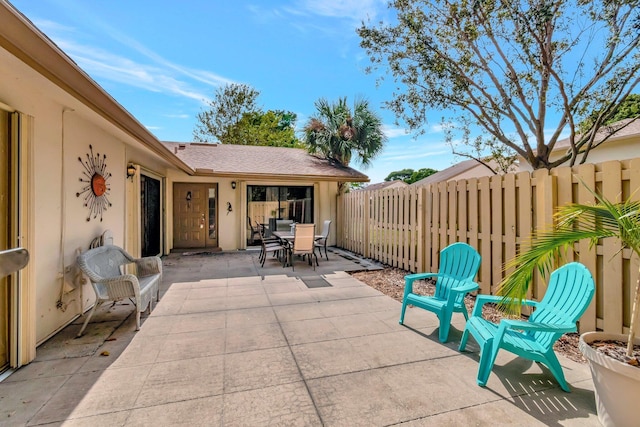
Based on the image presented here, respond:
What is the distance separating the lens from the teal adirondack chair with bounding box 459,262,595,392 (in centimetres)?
214

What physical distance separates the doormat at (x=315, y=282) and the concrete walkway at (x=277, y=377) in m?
1.25

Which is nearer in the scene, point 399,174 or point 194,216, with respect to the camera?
point 194,216

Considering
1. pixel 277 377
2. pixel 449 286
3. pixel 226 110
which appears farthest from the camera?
pixel 226 110

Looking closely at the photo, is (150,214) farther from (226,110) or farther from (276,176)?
(226,110)

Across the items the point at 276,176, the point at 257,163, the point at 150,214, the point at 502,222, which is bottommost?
the point at 502,222

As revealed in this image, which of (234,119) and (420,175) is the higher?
(234,119)

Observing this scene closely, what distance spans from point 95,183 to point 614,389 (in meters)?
5.86

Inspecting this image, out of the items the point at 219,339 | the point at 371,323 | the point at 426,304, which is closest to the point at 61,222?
the point at 219,339

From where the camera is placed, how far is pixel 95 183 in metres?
4.16

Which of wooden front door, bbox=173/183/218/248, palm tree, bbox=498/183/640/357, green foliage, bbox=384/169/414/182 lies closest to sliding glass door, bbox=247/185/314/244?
wooden front door, bbox=173/183/218/248

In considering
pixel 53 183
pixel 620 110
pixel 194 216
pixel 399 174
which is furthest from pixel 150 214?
pixel 399 174

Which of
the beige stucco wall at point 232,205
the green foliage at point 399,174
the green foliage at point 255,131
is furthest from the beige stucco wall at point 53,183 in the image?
the green foliage at point 399,174

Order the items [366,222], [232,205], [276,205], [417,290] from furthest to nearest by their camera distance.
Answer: [276,205], [232,205], [366,222], [417,290]

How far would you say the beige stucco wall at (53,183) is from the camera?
2.67 m
